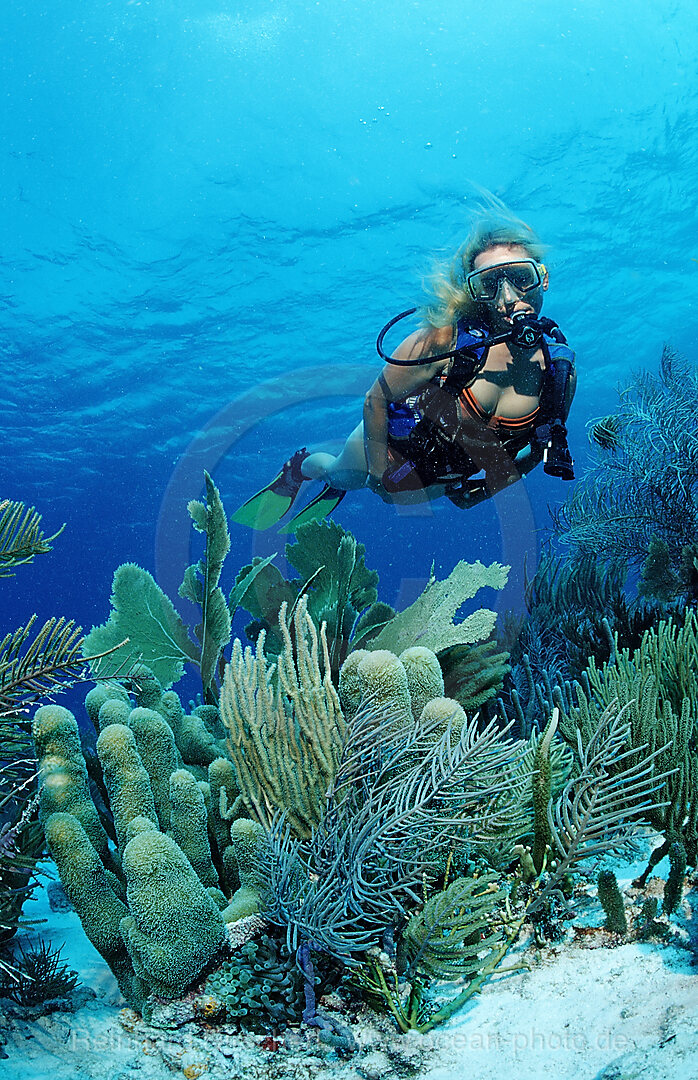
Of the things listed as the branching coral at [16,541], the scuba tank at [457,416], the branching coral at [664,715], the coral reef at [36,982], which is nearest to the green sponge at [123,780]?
the coral reef at [36,982]

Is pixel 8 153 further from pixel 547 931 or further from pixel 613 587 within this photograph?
pixel 547 931

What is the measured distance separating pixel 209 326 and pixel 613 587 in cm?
1916

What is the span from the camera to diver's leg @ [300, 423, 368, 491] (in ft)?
19.1

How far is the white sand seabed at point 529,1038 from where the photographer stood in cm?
157

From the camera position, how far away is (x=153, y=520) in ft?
133

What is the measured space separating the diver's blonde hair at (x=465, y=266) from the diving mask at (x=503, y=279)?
3.5 inches

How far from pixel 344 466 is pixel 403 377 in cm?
156

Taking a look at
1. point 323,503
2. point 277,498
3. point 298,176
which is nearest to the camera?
point 323,503

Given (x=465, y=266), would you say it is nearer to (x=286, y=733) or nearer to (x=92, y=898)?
(x=286, y=733)

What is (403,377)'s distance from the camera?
4.63m

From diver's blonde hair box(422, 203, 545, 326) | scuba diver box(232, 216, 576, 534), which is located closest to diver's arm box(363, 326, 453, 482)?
scuba diver box(232, 216, 576, 534)

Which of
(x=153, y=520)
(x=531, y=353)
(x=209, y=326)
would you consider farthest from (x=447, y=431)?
(x=153, y=520)

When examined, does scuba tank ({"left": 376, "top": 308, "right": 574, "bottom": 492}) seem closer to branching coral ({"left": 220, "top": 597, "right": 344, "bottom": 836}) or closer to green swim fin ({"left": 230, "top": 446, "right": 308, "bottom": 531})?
green swim fin ({"left": 230, "top": 446, "right": 308, "bottom": 531})

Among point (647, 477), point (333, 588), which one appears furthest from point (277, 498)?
point (647, 477)
